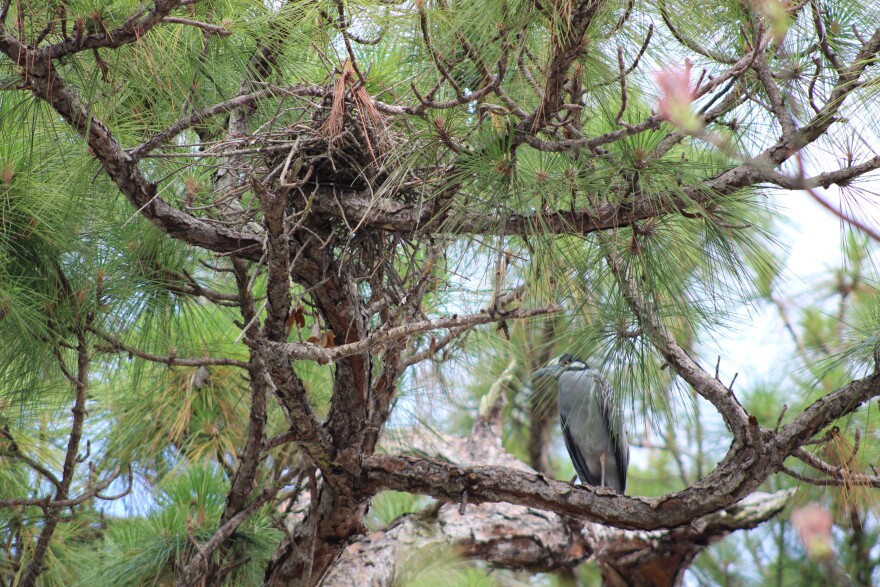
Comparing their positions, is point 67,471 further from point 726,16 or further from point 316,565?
point 726,16

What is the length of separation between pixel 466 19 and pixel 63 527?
191 cm

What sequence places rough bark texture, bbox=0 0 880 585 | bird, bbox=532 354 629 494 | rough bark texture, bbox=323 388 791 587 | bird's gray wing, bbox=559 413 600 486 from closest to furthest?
rough bark texture, bbox=0 0 880 585
rough bark texture, bbox=323 388 791 587
bird, bbox=532 354 629 494
bird's gray wing, bbox=559 413 600 486

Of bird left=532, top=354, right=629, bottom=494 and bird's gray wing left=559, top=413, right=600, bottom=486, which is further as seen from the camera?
bird's gray wing left=559, top=413, right=600, bottom=486

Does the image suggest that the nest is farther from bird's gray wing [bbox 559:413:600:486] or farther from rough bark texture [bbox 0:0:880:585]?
bird's gray wing [bbox 559:413:600:486]

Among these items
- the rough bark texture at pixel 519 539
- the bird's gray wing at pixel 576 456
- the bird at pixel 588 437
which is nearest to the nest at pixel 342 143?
the rough bark texture at pixel 519 539

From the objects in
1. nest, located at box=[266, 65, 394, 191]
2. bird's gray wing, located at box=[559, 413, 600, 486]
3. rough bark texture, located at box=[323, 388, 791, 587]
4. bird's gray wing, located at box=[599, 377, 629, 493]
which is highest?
bird's gray wing, located at box=[559, 413, 600, 486]

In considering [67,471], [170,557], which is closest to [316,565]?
[170,557]

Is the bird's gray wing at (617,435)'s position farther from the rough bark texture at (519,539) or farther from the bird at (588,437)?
the rough bark texture at (519,539)

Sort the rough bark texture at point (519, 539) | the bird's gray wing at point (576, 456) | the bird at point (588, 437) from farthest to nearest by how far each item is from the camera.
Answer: the bird's gray wing at point (576, 456), the bird at point (588, 437), the rough bark texture at point (519, 539)

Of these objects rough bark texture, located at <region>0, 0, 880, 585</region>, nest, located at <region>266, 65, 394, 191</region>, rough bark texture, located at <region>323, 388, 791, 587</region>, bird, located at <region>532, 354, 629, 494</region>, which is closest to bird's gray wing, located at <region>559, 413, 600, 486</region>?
bird, located at <region>532, 354, 629, 494</region>

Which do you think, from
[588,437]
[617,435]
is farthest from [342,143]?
[588,437]

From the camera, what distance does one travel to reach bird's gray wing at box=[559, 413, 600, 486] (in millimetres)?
2441

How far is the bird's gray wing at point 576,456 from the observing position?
8.01 feet

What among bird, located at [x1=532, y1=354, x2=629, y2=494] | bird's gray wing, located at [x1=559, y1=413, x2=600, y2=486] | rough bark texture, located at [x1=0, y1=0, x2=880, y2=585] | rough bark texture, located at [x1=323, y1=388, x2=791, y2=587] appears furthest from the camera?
bird's gray wing, located at [x1=559, y1=413, x2=600, y2=486]
